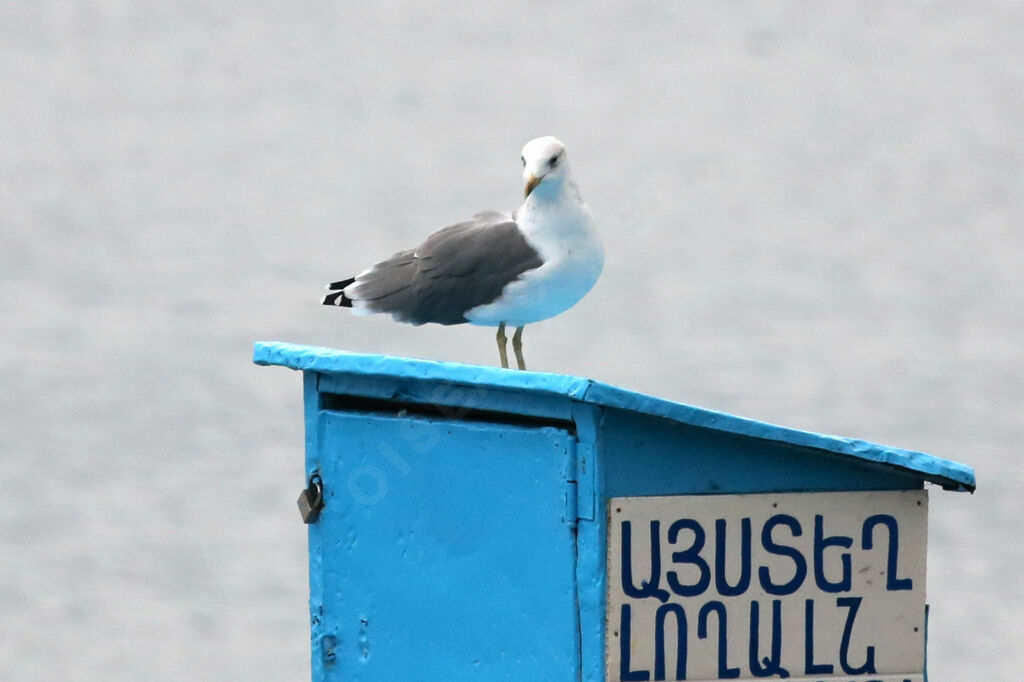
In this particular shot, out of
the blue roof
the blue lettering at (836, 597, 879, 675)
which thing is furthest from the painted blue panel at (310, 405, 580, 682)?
the blue lettering at (836, 597, 879, 675)

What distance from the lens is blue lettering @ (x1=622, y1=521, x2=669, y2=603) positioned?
3789 millimetres

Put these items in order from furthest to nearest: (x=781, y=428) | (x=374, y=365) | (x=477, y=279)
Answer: (x=477, y=279) < (x=374, y=365) < (x=781, y=428)

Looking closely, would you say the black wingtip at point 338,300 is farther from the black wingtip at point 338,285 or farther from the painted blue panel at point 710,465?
the painted blue panel at point 710,465

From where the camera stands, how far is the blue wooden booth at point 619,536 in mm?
3787

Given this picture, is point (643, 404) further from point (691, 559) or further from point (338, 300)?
point (338, 300)

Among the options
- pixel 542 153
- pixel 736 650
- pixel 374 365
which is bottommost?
pixel 736 650

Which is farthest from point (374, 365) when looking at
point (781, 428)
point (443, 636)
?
point (781, 428)

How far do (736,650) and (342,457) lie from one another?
878 millimetres

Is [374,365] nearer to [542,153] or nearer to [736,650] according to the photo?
[542,153]

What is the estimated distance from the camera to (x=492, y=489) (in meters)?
3.93

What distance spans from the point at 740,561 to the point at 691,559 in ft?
0.32

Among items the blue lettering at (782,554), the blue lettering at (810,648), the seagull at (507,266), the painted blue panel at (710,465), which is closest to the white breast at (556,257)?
the seagull at (507,266)

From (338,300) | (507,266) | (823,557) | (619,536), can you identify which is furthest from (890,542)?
(338,300)

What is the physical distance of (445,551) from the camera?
→ 13.2 ft
